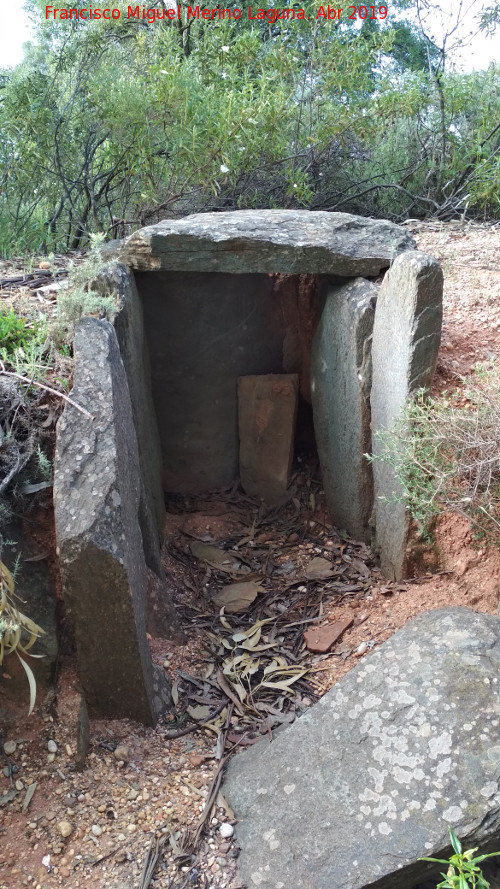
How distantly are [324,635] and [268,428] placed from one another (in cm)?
155

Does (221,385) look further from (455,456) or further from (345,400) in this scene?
(455,456)

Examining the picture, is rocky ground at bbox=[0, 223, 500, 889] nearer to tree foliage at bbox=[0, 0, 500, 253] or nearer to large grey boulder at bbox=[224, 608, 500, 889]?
large grey boulder at bbox=[224, 608, 500, 889]

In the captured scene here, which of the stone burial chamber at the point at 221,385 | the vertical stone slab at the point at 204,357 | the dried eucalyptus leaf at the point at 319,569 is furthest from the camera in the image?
the vertical stone slab at the point at 204,357

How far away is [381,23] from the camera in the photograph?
648cm

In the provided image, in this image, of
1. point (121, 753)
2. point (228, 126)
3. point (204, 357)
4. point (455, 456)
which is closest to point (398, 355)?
point (455, 456)

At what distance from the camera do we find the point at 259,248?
3711mm

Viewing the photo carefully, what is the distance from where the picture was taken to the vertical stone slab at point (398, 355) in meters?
3.11

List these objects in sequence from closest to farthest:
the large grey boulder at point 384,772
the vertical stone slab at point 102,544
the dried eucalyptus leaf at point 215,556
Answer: the large grey boulder at point 384,772, the vertical stone slab at point 102,544, the dried eucalyptus leaf at point 215,556

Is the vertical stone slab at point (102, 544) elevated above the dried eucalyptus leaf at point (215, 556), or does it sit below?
above

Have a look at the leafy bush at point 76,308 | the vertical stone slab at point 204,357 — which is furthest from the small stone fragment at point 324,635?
the leafy bush at point 76,308

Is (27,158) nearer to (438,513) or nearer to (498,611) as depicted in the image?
(438,513)

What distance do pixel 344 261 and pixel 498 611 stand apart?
1798 millimetres

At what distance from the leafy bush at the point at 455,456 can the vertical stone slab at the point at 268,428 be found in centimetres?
145

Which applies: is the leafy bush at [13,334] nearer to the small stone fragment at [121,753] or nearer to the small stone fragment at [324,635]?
the small stone fragment at [121,753]
